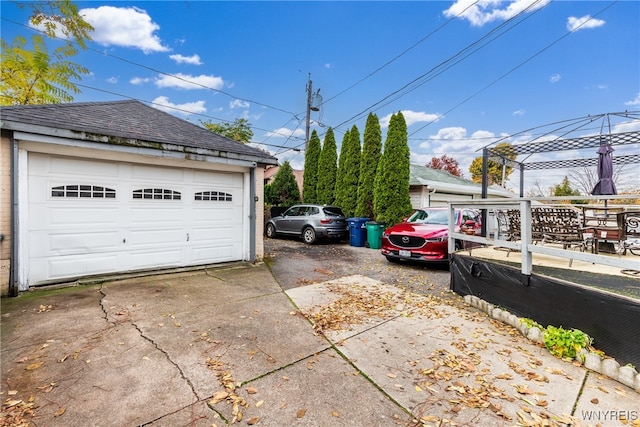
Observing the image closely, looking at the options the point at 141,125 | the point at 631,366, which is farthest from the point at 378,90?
the point at 631,366

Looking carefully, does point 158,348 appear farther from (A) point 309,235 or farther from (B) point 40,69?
(B) point 40,69

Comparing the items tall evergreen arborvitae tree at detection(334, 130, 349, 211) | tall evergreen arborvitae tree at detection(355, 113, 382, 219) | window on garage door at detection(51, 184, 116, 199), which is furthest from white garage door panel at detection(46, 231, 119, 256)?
tall evergreen arborvitae tree at detection(334, 130, 349, 211)

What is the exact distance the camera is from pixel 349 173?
1346 cm

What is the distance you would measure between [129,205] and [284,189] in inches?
436

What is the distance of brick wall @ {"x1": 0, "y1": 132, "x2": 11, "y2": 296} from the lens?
4.38 metres

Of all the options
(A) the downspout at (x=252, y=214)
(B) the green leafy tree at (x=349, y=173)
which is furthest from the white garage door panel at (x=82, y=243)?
(B) the green leafy tree at (x=349, y=173)

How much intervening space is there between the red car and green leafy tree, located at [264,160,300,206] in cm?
935

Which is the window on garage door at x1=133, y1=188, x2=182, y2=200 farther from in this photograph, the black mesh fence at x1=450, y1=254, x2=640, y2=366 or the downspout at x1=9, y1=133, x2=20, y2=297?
the black mesh fence at x1=450, y1=254, x2=640, y2=366

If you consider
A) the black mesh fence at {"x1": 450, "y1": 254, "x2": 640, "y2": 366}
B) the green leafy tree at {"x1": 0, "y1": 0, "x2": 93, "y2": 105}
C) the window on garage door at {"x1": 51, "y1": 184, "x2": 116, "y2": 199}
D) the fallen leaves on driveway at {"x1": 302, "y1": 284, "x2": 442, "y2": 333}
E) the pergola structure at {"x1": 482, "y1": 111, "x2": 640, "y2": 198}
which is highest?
the green leafy tree at {"x1": 0, "y1": 0, "x2": 93, "y2": 105}

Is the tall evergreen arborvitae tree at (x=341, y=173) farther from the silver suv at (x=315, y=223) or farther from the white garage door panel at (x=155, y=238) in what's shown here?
the white garage door panel at (x=155, y=238)

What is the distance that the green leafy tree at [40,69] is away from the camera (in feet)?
29.6

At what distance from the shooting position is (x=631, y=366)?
2660 mm

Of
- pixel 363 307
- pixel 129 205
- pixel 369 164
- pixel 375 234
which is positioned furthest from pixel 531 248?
pixel 369 164

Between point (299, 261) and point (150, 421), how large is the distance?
5953 mm
